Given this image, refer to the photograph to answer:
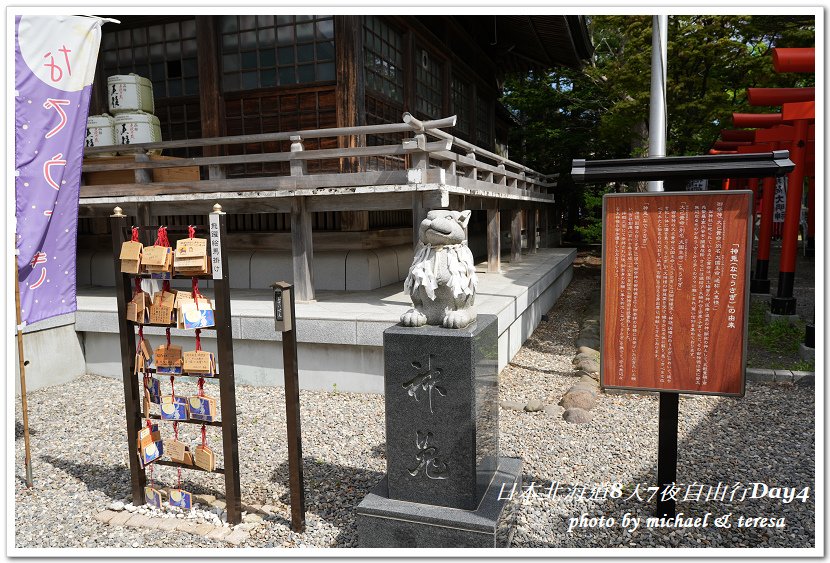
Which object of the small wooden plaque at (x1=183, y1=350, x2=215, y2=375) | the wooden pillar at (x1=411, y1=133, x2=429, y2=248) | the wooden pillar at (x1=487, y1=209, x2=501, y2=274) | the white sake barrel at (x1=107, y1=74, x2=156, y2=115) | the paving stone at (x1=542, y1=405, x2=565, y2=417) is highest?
the white sake barrel at (x1=107, y1=74, x2=156, y2=115)

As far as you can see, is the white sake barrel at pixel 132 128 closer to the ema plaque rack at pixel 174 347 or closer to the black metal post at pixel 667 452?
the ema plaque rack at pixel 174 347

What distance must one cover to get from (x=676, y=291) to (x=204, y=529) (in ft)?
11.8

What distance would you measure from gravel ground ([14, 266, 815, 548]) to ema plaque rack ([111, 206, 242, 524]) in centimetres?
51

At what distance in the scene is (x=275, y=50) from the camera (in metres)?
9.55

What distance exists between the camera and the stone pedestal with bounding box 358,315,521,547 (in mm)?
3639

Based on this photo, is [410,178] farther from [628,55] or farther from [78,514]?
[628,55]

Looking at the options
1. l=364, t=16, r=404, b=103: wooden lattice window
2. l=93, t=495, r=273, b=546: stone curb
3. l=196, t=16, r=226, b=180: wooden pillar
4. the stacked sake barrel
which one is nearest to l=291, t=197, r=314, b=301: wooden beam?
l=364, t=16, r=404, b=103: wooden lattice window

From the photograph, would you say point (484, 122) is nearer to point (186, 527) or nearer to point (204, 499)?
point (204, 499)

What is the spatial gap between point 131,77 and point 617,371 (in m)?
9.26

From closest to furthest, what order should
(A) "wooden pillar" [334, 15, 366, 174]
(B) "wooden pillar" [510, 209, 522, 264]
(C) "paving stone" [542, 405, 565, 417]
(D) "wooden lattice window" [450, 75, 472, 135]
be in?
(C) "paving stone" [542, 405, 565, 417] < (A) "wooden pillar" [334, 15, 366, 174] < (D) "wooden lattice window" [450, 75, 472, 135] < (B) "wooden pillar" [510, 209, 522, 264]

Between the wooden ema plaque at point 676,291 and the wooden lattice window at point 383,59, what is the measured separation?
6.91 metres

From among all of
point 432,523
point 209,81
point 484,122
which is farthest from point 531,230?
point 432,523

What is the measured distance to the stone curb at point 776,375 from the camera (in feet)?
22.6

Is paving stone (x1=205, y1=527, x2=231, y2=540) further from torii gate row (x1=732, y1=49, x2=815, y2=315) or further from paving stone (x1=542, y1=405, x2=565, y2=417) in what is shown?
torii gate row (x1=732, y1=49, x2=815, y2=315)
